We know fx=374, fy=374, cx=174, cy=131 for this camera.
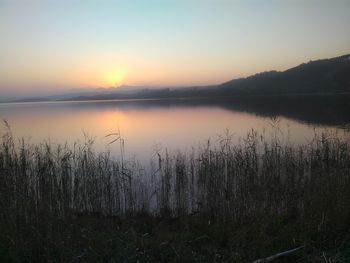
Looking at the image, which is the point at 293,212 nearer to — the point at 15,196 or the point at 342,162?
the point at 342,162

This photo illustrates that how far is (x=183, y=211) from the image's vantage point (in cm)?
1035

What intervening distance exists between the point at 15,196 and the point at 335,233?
5.87 m

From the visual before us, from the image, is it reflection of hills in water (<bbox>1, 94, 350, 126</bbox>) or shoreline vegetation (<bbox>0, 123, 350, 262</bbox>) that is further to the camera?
reflection of hills in water (<bbox>1, 94, 350, 126</bbox>)

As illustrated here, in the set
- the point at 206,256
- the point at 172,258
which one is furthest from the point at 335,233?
the point at 172,258

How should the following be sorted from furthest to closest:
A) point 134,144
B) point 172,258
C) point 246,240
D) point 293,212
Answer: point 134,144 → point 293,212 → point 246,240 → point 172,258

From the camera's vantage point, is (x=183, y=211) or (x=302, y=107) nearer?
(x=183, y=211)

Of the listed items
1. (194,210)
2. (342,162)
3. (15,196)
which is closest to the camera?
(15,196)

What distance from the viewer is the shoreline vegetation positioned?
18.7 feet

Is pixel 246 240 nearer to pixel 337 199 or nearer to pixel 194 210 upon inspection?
pixel 337 199

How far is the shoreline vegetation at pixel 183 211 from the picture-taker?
570 cm

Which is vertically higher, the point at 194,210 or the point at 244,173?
the point at 244,173

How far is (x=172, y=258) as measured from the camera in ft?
18.5

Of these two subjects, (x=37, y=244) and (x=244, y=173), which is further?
(x=244, y=173)

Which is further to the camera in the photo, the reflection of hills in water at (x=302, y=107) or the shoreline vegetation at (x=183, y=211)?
the reflection of hills in water at (x=302, y=107)
